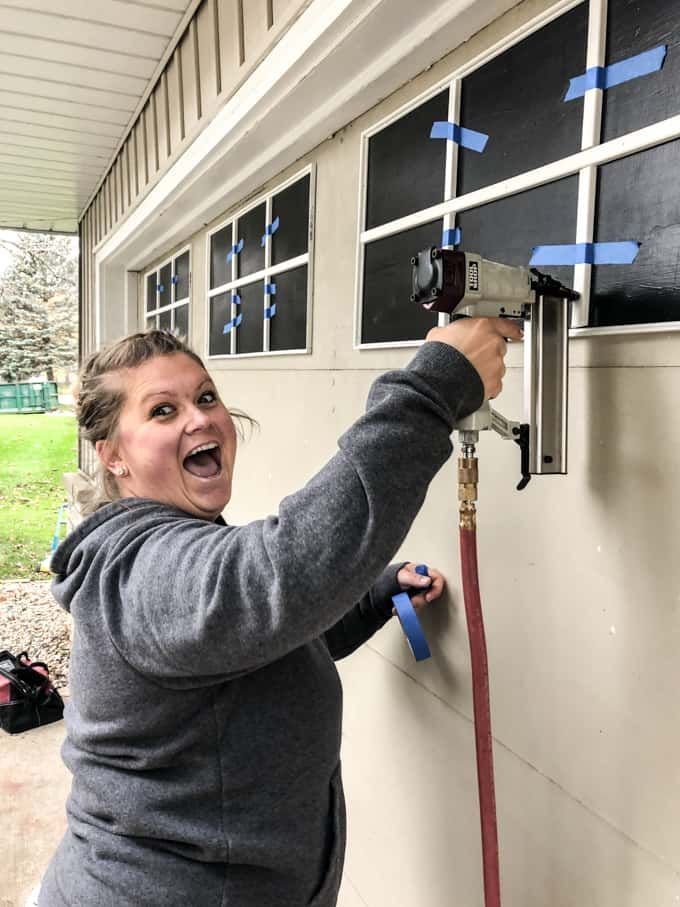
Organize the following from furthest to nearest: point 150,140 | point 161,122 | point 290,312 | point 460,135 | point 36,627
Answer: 1. point 36,627
2. point 150,140
3. point 161,122
4. point 290,312
5. point 460,135

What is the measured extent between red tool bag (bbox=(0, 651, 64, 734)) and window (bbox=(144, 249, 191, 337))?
1.72 meters

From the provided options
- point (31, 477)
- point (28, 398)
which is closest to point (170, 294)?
point (31, 477)

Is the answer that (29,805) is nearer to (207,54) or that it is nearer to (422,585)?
(422,585)

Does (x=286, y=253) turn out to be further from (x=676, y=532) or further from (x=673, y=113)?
(x=676, y=532)

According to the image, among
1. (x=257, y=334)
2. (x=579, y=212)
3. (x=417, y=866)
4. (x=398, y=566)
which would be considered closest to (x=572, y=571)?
(x=398, y=566)

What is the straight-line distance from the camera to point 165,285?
3.63 m

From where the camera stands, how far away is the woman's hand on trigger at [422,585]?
4.33ft

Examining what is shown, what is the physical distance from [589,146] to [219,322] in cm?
185

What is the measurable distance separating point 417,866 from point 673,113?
141 centimetres

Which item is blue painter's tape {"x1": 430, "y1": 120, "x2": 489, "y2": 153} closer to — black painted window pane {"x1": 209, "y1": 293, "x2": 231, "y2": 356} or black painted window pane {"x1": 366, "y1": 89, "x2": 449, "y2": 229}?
black painted window pane {"x1": 366, "y1": 89, "x2": 449, "y2": 229}

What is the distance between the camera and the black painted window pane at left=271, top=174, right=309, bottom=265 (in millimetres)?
1913

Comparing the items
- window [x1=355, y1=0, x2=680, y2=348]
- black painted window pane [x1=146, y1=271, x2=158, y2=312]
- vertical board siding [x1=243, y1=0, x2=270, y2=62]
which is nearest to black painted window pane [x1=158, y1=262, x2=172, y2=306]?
black painted window pane [x1=146, y1=271, x2=158, y2=312]

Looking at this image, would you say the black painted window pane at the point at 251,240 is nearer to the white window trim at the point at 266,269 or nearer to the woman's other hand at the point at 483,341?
the white window trim at the point at 266,269

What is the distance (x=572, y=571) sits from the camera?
1.03 m
